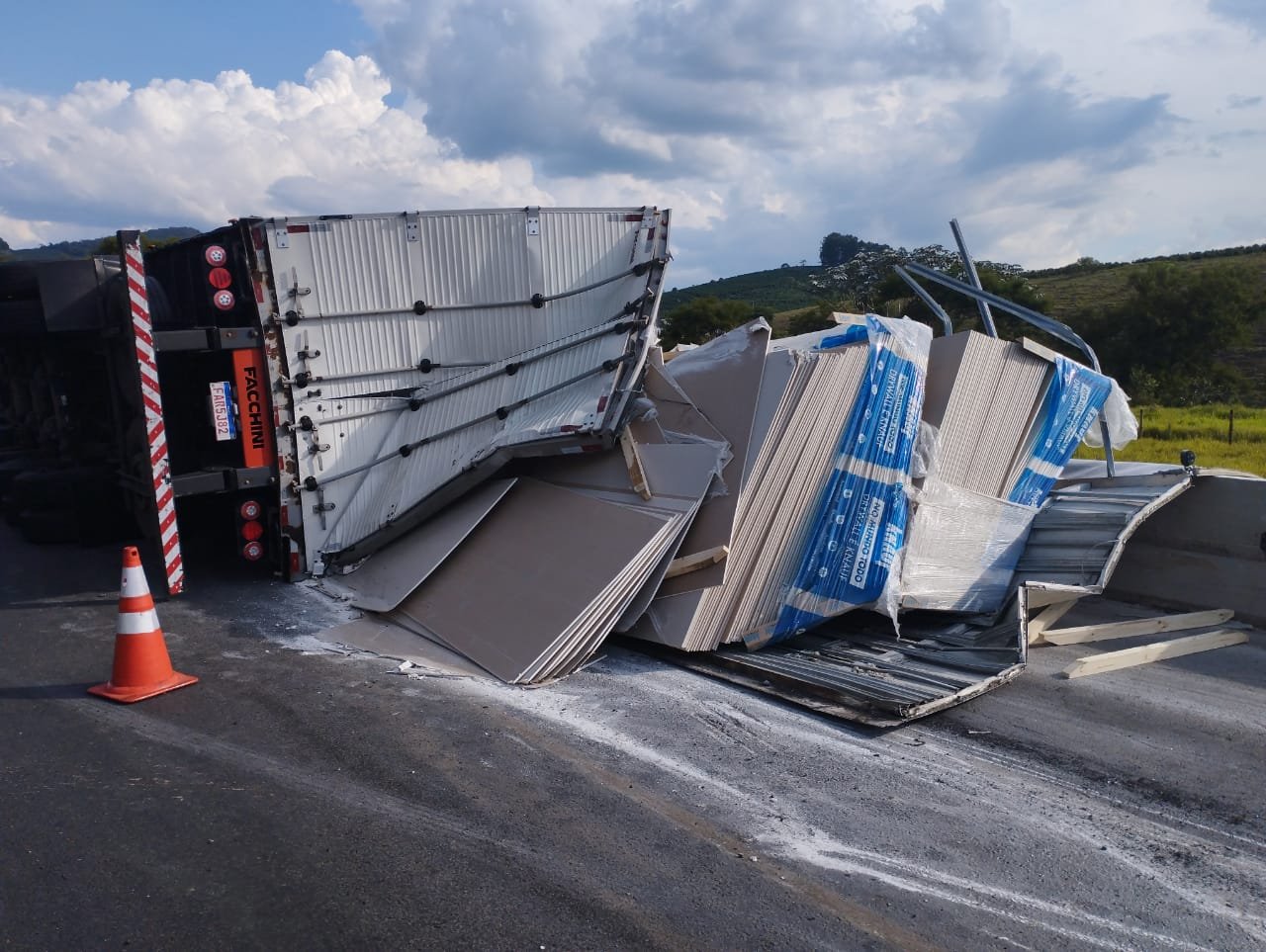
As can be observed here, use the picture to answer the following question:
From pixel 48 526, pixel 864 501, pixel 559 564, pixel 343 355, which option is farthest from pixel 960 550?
pixel 48 526

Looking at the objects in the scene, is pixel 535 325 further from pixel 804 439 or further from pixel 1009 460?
pixel 1009 460

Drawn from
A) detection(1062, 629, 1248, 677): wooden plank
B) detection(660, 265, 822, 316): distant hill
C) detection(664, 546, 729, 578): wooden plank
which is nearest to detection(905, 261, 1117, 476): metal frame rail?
detection(1062, 629, 1248, 677): wooden plank

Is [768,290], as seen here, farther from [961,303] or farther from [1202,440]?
[1202,440]

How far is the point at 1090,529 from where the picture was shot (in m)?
7.64

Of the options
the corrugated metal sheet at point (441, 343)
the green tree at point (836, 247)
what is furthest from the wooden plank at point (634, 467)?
the green tree at point (836, 247)

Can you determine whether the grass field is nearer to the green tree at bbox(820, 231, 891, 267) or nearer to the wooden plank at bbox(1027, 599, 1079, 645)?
the wooden plank at bbox(1027, 599, 1079, 645)

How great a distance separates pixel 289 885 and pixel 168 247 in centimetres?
610

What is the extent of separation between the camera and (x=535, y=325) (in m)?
8.14

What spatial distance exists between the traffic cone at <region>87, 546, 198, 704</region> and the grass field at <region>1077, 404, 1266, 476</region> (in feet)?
31.8

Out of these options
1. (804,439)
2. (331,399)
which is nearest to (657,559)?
(804,439)

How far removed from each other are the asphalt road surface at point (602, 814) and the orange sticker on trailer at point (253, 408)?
163 cm

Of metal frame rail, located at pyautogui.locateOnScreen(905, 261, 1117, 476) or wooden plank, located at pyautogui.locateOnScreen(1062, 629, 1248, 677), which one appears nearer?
wooden plank, located at pyautogui.locateOnScreen(1062, 629, 1248, 677)

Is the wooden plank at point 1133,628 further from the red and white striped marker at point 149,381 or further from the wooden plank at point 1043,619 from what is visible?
the red and white striped marker at point 149,381

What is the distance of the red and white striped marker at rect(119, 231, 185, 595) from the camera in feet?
22.2
